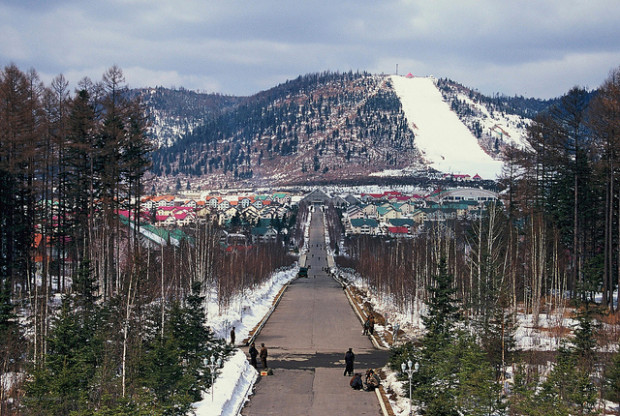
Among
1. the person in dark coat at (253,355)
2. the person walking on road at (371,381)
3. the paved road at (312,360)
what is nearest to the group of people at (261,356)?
the person in dark coat at (253,355)

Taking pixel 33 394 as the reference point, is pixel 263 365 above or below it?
below

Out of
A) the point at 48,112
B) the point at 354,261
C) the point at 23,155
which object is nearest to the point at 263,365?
the point at 23,155

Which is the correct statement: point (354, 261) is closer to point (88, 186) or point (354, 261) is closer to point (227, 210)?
point (88, 186)

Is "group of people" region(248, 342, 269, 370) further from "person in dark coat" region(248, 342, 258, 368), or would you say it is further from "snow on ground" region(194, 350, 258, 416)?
"snow on ground" region(194, 350, 258, 416)

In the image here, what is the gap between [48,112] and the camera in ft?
129

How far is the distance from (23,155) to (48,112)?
7043 millimetres

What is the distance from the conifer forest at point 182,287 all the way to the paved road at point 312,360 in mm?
2077

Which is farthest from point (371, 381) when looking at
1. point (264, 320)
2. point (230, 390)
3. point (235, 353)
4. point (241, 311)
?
point (241, 311)

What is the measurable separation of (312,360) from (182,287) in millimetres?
20720

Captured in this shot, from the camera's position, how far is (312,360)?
27922 mm

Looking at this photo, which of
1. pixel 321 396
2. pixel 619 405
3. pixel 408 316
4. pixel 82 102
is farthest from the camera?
pixel 408 316

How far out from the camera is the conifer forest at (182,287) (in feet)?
55.0

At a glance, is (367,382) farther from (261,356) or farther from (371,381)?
(261,356)

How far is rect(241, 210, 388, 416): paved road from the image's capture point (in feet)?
66.2
